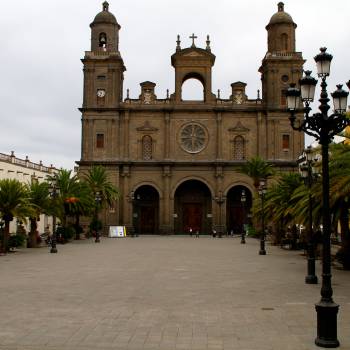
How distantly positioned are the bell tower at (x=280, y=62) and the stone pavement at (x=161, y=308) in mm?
41104

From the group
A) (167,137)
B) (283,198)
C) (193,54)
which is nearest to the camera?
(283,198)

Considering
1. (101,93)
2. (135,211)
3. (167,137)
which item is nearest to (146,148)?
(167,137)

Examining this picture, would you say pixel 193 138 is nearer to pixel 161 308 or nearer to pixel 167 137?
pixel 167 137

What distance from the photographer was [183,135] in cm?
6116

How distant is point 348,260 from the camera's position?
22422 millimetres

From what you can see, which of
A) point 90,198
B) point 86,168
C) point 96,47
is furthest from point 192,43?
point 90,198

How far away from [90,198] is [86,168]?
12.1 metres

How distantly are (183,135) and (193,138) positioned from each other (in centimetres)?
121

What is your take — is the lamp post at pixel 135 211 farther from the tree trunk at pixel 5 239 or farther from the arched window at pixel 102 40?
the tree trunk at pixel 5 239

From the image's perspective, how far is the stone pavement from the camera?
9555 mm

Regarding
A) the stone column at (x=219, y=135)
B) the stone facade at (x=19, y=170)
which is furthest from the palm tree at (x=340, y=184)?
the stone column at (x=219, y=135)

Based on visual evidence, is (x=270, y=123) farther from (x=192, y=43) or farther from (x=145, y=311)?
(x=145, y=311)

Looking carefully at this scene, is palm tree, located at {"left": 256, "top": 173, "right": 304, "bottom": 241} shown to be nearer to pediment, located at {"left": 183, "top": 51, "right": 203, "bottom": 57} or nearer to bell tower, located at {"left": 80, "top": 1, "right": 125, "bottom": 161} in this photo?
bell tower, located at {"left": 80, "top": 1, "right": 125, "bottom": 161}

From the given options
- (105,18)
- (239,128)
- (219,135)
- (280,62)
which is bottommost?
(219,135)
